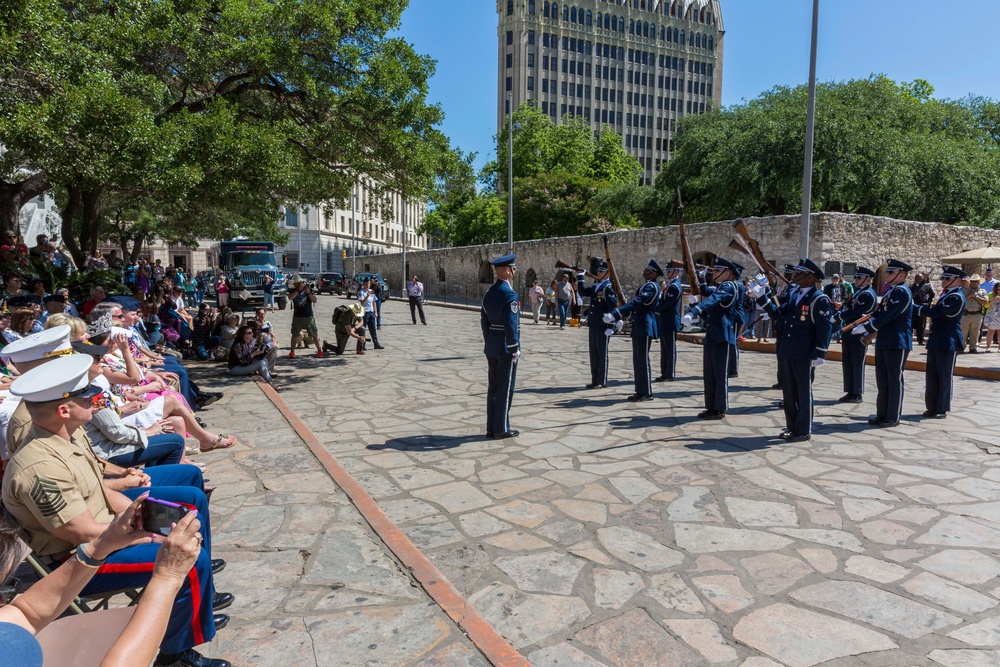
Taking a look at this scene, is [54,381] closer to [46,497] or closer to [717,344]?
[46,497]

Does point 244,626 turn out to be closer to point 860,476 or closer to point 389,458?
point 389,458

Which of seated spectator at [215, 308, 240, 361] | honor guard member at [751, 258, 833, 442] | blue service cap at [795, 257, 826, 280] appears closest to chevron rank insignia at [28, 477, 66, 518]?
honor guard member at [751, 258, 833, 442]

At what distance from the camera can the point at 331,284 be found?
135ft

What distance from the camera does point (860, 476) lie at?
5.58 meters

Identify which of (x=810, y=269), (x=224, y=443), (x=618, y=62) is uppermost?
(x=618, y=62)

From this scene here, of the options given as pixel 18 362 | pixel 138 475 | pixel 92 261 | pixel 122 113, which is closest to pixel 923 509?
pixel 138 475

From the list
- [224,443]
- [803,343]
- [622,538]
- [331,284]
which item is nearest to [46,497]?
[622,538]

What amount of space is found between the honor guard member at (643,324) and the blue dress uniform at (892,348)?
8.92ft

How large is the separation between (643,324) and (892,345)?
10.2 ft

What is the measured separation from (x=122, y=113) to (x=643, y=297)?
7.29m

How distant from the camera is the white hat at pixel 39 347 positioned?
3293mm

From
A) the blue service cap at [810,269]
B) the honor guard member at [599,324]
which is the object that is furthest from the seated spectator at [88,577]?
the honor guard member at [599,324]

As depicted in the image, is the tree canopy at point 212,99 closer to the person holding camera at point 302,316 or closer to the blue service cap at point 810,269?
the person holding camera at point 302,316

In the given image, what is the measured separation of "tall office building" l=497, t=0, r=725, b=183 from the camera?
277ft
